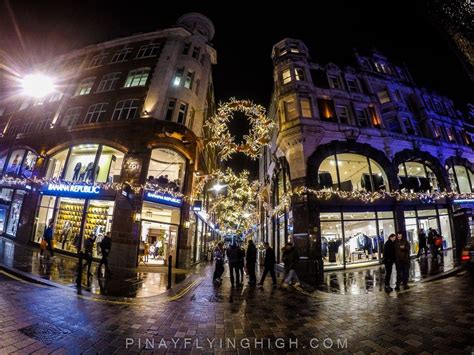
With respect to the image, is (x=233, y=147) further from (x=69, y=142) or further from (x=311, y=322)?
(x=69, y=142)

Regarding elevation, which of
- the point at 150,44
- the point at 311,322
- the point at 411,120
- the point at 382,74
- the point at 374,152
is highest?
the point at 150,44

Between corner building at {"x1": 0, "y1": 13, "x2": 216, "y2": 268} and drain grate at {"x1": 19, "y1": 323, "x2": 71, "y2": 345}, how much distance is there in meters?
10.3

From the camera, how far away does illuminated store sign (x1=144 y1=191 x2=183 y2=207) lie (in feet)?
49.9

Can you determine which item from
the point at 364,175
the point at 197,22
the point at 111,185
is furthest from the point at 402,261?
the point at 197,22

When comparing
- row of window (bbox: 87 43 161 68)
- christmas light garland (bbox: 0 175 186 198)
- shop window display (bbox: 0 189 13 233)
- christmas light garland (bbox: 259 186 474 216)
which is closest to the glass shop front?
christmas light garland (bbox: 0 175 186 198)

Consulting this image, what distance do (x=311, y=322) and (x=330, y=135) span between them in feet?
52.2

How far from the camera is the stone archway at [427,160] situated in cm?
1867

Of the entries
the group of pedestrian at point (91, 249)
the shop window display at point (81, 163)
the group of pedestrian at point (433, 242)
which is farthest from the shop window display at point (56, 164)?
the group of pedestrian at point (433, 242)

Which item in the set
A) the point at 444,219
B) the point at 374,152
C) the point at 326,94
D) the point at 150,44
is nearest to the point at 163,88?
the point at 150,44

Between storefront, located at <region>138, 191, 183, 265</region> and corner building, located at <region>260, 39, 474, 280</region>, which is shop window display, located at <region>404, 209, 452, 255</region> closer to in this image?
corner building, located at <region>260, 39, 474, 280</region>

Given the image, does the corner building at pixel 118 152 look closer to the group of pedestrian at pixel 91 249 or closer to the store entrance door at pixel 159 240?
the store entrance door at pixel 159 240

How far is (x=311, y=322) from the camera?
17.1 ft

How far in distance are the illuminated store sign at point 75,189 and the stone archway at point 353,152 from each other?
15.6 meters

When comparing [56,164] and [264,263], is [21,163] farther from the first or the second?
[264,263]
